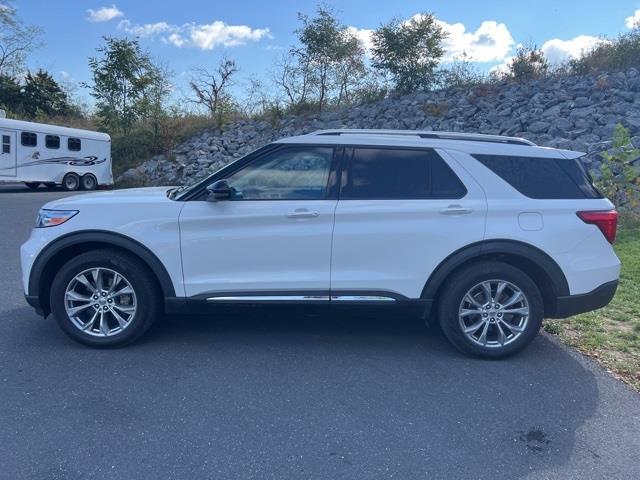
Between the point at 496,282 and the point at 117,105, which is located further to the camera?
the point at 117,105

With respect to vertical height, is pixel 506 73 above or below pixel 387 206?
above

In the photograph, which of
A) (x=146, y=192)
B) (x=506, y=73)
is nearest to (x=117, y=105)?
(x=506, y=73)

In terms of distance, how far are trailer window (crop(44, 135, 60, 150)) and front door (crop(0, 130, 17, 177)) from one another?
3.80 ft

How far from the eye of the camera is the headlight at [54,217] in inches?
181

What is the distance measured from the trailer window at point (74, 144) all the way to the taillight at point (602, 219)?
2117 centimetres

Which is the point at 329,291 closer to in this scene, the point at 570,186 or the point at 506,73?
the point at 570,186

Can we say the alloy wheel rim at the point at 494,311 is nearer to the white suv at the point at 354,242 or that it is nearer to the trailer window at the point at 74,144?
the white suv at the point at 354,242

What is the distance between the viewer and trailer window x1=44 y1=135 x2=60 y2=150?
2095 cm

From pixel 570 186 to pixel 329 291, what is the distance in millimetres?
2165

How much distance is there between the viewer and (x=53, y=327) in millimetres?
5168

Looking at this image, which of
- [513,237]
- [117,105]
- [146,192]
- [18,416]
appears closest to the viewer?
[18,416]

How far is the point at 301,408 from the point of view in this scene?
12.2ft

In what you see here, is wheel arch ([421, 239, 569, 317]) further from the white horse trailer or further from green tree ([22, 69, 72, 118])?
green tree ([22, 69, 72, 118])

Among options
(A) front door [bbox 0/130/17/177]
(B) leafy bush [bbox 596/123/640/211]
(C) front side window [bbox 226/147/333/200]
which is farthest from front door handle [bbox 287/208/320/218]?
(A) front door [bbox 0/130/17/177]
